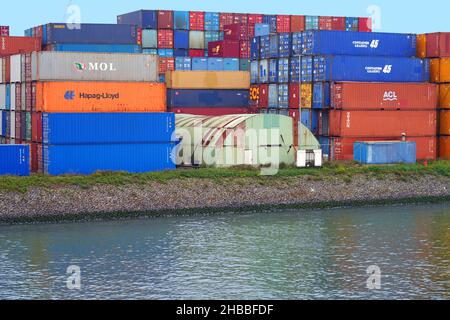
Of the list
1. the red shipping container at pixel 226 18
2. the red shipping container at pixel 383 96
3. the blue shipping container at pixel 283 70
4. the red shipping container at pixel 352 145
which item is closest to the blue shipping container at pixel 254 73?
the blue shipping container at pixel 283 70

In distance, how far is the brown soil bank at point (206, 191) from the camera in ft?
160

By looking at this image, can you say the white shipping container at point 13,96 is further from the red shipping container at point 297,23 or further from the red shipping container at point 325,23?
the red shipping container at point 325,23

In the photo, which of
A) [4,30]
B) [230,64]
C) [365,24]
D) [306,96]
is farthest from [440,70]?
[4,30]

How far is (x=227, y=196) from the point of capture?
174 ft

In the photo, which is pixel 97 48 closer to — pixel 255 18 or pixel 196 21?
pixel 196 21

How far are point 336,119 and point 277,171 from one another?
20.3 ft

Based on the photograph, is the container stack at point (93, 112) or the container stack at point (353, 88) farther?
the container stack at point (353, 88)

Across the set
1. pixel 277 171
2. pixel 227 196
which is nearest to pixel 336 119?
pixel 277 171

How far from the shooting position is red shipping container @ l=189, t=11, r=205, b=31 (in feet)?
277

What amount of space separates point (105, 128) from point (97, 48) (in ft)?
54.7

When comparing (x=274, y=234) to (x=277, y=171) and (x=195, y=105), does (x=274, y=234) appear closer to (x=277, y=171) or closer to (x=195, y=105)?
(x=277, y=171)

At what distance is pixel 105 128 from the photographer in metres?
51.8

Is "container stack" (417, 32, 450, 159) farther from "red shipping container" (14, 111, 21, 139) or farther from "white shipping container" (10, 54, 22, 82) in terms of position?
"red shipping container" (14, 111, 21, 139)

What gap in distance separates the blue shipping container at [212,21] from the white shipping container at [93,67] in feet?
105
